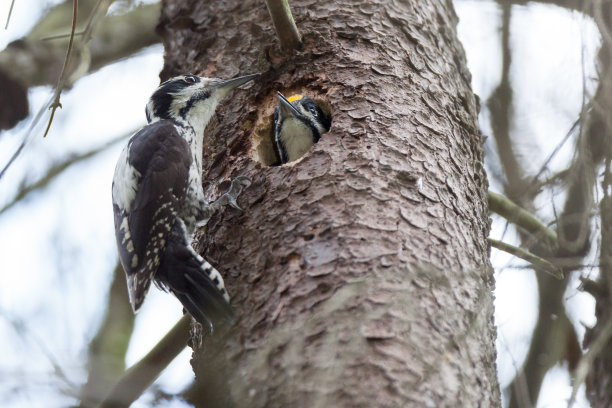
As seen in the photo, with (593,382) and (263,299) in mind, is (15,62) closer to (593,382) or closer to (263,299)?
(263,299)

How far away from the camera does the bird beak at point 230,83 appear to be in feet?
11.5

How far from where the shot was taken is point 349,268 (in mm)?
2479

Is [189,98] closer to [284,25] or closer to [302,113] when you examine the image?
[302,113]

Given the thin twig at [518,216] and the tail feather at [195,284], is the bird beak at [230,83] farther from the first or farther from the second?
the thin twig at [518,216]

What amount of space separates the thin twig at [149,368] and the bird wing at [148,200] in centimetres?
20

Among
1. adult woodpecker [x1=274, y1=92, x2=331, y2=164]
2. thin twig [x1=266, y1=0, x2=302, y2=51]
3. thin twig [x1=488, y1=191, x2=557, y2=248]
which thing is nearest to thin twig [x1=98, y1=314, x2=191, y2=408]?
adult woodpecker [x1=274, y1=92, x2=331, y2=164]

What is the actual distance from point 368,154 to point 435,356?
922mm

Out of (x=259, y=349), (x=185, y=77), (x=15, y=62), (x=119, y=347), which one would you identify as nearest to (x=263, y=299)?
(x=259, y=349)

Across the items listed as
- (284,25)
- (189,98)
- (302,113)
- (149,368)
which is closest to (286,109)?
(302,113)

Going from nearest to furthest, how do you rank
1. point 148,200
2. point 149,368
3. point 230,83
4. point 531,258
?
point 149,368, point 531,258, point 148,200, point 230,83

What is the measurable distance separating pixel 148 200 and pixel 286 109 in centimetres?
83

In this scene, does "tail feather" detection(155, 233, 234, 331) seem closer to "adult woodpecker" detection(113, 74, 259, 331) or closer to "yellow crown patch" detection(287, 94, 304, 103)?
"adult woodpecker" detection(113, 74, 259, 331)

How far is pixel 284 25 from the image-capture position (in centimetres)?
330

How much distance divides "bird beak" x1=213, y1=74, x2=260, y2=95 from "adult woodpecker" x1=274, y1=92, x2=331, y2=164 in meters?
0.18
